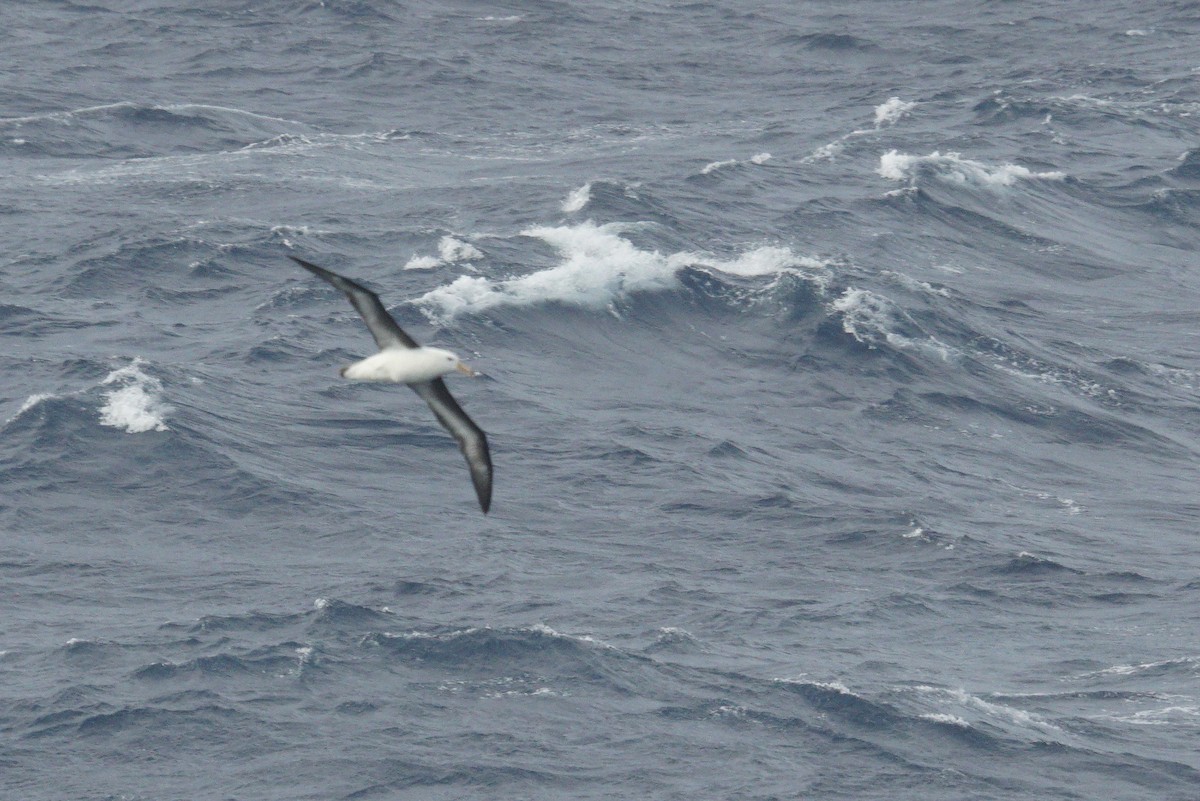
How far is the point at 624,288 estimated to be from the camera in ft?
293

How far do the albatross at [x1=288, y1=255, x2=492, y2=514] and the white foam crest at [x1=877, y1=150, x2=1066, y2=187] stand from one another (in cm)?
6884

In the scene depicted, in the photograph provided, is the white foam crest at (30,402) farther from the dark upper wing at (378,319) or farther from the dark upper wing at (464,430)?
the dark upper wing at (378,319)

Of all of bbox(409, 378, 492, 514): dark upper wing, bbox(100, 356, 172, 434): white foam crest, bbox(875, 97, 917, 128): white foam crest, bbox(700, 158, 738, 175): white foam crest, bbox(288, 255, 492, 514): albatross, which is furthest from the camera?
Answer: bbox(875, 97, 917, 128): white foam crest

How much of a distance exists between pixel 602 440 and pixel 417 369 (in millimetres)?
41240

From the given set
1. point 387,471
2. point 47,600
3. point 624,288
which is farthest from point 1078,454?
point 47,600

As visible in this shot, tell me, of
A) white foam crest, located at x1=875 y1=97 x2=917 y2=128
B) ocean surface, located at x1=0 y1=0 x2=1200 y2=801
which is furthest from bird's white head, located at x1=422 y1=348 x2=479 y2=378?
white foam crest, located at x1=875 y1=97 x2=917 y2=128

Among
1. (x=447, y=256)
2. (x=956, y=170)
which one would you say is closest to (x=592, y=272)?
(x=447, y=256)

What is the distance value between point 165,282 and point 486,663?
30.6 metres

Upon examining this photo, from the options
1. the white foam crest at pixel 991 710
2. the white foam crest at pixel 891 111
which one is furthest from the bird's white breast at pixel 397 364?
the white foam crest at pixel 891 111

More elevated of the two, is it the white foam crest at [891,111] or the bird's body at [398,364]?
the bird's body at [398,364]

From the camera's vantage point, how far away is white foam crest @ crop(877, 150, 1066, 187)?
105m

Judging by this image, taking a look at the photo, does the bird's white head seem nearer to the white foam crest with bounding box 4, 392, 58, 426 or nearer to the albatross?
the albatross

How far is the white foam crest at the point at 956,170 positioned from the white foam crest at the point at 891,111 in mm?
8041

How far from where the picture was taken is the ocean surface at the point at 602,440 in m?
61.5
